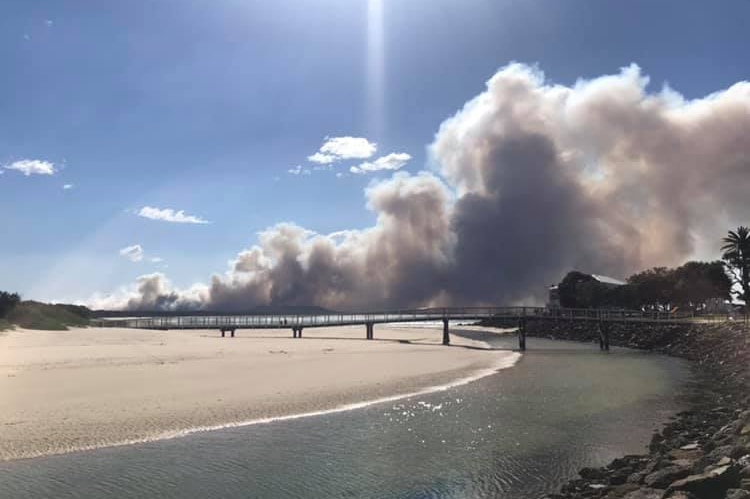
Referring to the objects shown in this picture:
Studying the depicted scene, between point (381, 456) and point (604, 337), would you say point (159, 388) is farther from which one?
point (604, 337)

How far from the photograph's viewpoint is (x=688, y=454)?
49.6 feet

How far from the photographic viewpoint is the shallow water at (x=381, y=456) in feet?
45.8

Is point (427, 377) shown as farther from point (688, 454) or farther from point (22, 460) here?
point (22, 460)

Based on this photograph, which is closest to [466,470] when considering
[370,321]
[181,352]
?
[181,352]

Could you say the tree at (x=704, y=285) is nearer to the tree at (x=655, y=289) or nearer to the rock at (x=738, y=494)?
the tree at (x=655, y=289)

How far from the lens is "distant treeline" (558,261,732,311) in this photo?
103 metres

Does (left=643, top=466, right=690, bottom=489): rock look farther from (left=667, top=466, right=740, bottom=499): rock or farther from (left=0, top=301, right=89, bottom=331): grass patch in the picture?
(left=0, top=301, right=89, bottom=331): grass patch

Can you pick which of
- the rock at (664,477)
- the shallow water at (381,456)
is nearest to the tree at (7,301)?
the shallow water at (381,456)

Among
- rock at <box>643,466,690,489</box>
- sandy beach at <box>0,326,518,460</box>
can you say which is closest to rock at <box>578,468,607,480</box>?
rock at <box>643,466,690,489</box>

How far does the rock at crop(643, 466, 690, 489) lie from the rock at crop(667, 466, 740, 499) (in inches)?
42.1

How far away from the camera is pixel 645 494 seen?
1157 centimetres

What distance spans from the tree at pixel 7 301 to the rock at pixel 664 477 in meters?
76.6

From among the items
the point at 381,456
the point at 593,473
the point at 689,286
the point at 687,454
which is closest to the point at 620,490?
the point at 593,473

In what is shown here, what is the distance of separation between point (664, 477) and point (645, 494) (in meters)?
1.10
